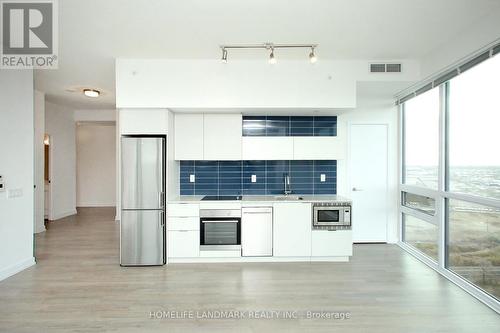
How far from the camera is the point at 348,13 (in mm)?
2695

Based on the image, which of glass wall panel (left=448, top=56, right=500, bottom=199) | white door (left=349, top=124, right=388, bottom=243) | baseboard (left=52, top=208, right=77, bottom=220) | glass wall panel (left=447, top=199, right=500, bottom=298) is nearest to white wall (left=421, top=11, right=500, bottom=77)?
glass wall panel (left=448, top=56, right=500, bottom=199)

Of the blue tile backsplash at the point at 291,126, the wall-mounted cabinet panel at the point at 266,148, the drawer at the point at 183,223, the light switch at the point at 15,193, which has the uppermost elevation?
the blue tile backsplash at the point at 291,126

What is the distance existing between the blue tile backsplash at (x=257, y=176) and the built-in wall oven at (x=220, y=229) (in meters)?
0.69

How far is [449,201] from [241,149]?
2890 mm

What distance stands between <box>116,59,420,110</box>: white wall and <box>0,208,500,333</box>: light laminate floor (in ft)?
7.46

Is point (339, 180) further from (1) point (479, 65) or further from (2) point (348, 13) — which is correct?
(2) point (348, 13)

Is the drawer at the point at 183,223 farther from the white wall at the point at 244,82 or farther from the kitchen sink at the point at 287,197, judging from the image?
the white wall at the point at 244,82

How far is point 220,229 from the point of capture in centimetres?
395

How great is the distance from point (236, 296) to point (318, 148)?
249 cm

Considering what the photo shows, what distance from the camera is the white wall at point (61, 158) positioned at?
677cm

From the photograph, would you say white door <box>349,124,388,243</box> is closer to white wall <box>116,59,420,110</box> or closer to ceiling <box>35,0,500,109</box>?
white wall <box>116,59,420,110</box>

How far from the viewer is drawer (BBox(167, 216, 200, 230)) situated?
3.90 m

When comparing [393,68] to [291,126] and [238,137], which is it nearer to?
[291,126]

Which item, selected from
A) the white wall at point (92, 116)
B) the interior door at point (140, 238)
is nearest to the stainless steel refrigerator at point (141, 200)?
the interior door at point (140, 238)
